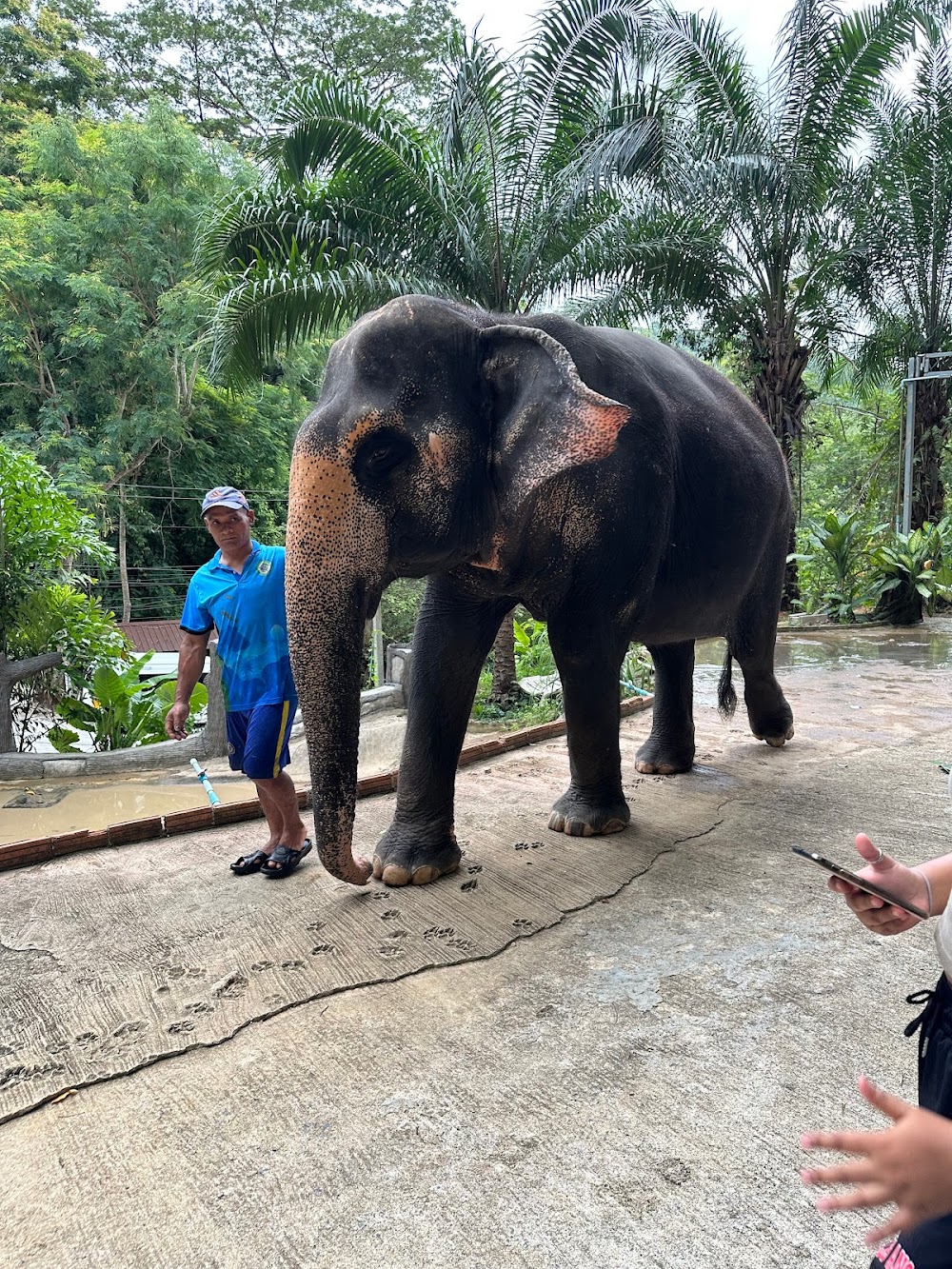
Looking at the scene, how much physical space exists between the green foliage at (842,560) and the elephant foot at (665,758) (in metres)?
8.79

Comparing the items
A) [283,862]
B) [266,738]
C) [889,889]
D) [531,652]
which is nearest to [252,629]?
[266,738]

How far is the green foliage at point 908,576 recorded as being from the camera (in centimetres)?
1248

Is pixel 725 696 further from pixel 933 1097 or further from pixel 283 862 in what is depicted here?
pixel 933 1097

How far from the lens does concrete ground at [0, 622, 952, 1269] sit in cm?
173

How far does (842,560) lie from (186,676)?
11419mm

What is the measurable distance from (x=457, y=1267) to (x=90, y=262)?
774 inches

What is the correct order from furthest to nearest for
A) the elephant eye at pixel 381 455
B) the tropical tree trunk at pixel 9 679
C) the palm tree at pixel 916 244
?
the palm tree at pixel 916 244
the tropical tree trunk at pixel 9 679
the elephant eye at pixel 381 455

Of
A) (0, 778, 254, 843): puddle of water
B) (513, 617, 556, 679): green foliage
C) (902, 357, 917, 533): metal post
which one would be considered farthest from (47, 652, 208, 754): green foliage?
(902, 357, 917, 533): metal post

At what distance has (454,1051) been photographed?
91.1 inches

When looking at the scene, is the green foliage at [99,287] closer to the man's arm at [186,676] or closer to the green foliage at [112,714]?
the green foliage at [112,714]

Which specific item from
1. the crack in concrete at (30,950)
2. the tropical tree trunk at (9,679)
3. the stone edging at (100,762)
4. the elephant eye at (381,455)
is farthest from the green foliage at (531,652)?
the crack in concrete at (30,950)

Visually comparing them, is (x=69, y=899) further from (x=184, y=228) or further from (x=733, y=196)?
(x=184, y=228)

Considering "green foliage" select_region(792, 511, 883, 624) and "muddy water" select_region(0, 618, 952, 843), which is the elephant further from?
"green foliage" select_region(792, 511, 883, 624)

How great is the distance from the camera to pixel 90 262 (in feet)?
59.3
